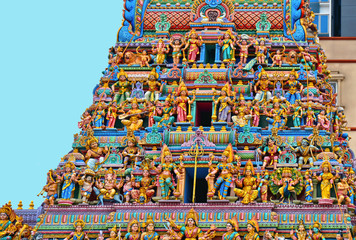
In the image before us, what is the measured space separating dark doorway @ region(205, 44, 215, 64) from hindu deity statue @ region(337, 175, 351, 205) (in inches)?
284

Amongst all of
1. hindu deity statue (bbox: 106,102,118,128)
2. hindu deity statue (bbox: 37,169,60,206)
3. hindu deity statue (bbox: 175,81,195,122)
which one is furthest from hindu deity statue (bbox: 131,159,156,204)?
hindu deity statue (bbox: 106,102,118,128)

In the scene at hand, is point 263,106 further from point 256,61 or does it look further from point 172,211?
point 172,211

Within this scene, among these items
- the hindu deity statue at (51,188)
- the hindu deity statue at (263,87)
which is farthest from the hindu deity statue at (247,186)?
the hindu deity statue at (51,188)

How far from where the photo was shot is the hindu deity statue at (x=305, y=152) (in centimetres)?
4203

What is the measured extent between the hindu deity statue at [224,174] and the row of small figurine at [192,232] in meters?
1.02

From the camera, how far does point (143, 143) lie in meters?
42.8

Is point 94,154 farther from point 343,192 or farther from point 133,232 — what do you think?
point 343,192

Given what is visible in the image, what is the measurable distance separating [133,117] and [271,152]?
16.0ft

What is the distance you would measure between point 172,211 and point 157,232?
2.66ft

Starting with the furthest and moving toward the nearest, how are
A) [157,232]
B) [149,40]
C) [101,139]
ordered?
[149,40] → [101,139] → [157,232]

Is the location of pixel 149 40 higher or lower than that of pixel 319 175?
higher

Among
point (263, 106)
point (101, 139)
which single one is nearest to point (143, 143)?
point (101, 139)

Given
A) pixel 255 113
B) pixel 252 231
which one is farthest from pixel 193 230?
pixel 255 113

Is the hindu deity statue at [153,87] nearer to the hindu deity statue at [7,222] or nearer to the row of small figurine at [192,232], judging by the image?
the row of small figurine at [192,232]
